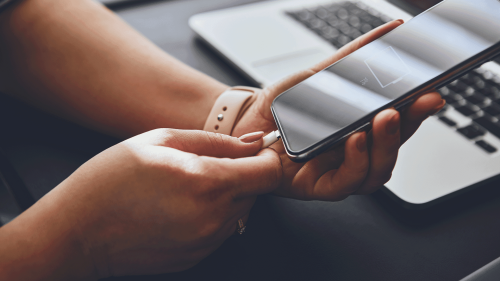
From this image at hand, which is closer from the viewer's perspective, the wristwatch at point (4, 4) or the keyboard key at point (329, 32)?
the wristwatch at point (4, 4)

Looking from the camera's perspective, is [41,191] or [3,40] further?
[3,40]

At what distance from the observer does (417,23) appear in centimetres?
45

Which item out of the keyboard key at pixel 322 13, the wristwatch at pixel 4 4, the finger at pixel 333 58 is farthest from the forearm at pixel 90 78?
the keyboard key at pixel 322 13

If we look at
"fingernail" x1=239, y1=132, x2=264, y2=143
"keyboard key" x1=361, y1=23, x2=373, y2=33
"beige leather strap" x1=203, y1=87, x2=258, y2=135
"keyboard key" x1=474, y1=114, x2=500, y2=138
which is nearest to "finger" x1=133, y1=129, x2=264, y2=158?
"fingernail" x1=239, y1=132, x2=264, y2=143

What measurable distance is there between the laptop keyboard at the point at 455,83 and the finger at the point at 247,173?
30 cm

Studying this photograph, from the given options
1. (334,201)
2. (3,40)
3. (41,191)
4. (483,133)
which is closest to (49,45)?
(3,40)

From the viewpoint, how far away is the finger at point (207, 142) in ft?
1.29

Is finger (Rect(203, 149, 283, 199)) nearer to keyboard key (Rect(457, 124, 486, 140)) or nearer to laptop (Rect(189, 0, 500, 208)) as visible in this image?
laptop (Rect(189, 0, 500, 208))

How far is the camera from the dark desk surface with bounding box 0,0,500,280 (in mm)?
380

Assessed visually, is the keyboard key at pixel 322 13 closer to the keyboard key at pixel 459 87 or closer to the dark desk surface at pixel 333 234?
the keyboard key at pixel 459 87

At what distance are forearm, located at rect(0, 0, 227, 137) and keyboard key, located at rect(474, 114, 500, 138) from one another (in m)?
0.40

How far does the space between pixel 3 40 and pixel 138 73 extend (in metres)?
0.23

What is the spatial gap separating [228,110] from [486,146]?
1.22 ft

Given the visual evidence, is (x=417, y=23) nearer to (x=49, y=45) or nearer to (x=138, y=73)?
(x=138, y=73)
